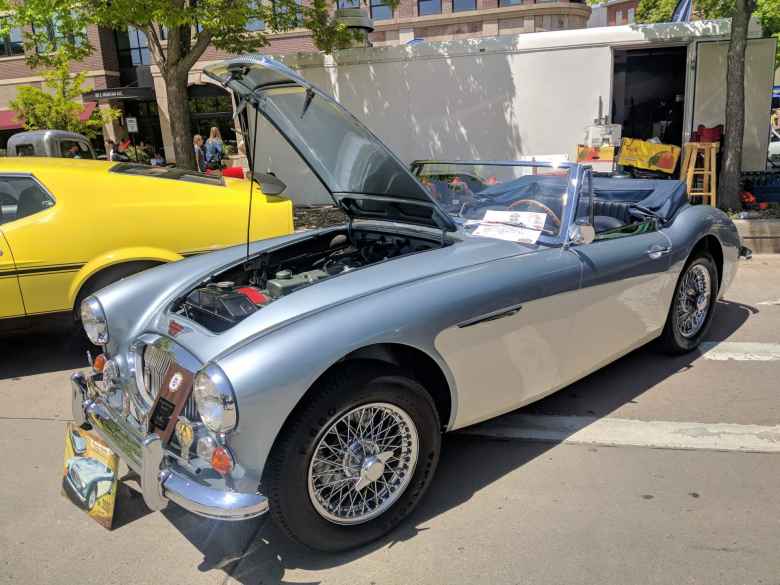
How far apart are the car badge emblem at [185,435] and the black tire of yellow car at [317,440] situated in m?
0.31

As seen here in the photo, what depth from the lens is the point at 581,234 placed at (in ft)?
Answer: 10.4

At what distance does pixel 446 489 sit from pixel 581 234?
1.44 metres

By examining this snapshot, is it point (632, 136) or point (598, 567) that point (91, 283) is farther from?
point (632, 136)

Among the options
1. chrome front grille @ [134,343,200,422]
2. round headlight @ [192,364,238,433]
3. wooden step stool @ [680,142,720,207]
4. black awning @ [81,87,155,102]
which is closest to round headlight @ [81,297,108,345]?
chrome front grille @ [134,343,200,422]

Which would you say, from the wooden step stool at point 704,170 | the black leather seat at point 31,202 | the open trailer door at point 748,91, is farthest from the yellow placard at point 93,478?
the open trailer door at point 748,91

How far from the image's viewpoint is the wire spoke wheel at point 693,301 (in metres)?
4.17

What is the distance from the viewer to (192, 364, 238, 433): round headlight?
2072 mm

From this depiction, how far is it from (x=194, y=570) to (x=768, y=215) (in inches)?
330

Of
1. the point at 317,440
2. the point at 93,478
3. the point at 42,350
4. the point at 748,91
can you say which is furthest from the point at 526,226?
the point at 748,91

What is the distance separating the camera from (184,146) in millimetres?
10844

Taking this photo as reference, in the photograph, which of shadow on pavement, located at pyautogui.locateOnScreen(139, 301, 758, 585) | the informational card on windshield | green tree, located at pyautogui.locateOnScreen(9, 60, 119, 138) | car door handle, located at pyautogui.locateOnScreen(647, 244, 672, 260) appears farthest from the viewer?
green tree, located at pyautogui.locateOnScreen(9, 60, 119, 138)

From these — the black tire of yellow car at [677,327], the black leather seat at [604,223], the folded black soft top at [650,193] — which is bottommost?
the black tire of yellow car at [677,327]

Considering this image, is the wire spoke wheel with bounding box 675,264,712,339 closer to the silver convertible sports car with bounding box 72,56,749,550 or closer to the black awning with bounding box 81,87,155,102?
the silver convertible sports car with bounding box 72,56,749,550

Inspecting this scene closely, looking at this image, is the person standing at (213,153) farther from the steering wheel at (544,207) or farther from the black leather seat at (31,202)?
the steering wheel at (544,207)
